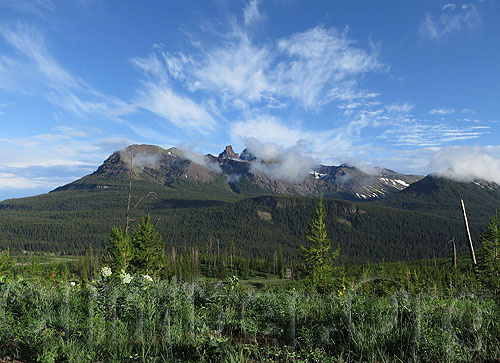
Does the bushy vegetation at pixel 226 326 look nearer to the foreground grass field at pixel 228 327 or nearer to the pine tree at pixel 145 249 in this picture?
the foreground grass field at pixel 228 327

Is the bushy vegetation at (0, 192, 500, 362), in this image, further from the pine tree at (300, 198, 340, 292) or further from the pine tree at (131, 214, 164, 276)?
the pine tree at (131, 214, 164, 276)

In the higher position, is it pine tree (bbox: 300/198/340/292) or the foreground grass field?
the foreground grass field

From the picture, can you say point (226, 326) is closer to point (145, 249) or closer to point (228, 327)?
point (228, 327)

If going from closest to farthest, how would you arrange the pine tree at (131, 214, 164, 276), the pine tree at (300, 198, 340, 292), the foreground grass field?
1. the foreground grass field
2. the pine tree at (300, 198, 340, 292)
3. the pine tree at (131, 214, 164, 276)

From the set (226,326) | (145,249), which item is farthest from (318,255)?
(226,326)

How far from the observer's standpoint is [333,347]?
4938 mm

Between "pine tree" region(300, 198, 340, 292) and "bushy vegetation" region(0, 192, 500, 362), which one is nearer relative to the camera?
"bushy vegetation" region(0, 192, 500, 362)

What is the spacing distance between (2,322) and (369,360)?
6143 mm

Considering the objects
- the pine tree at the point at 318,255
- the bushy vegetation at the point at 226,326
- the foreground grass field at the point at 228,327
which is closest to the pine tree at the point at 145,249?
the pine tree at the point at 318,255

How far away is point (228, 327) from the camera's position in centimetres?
597

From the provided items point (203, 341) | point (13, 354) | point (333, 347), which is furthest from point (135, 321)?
point (333, 347)

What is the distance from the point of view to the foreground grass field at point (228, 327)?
14.8 ft

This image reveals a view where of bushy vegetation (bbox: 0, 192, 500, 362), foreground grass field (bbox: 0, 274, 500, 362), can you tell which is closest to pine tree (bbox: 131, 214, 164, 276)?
bushy vegetation (bbox: 0, 192, 500, 362)

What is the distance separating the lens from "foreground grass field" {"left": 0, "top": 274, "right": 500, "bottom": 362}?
4500 mm
